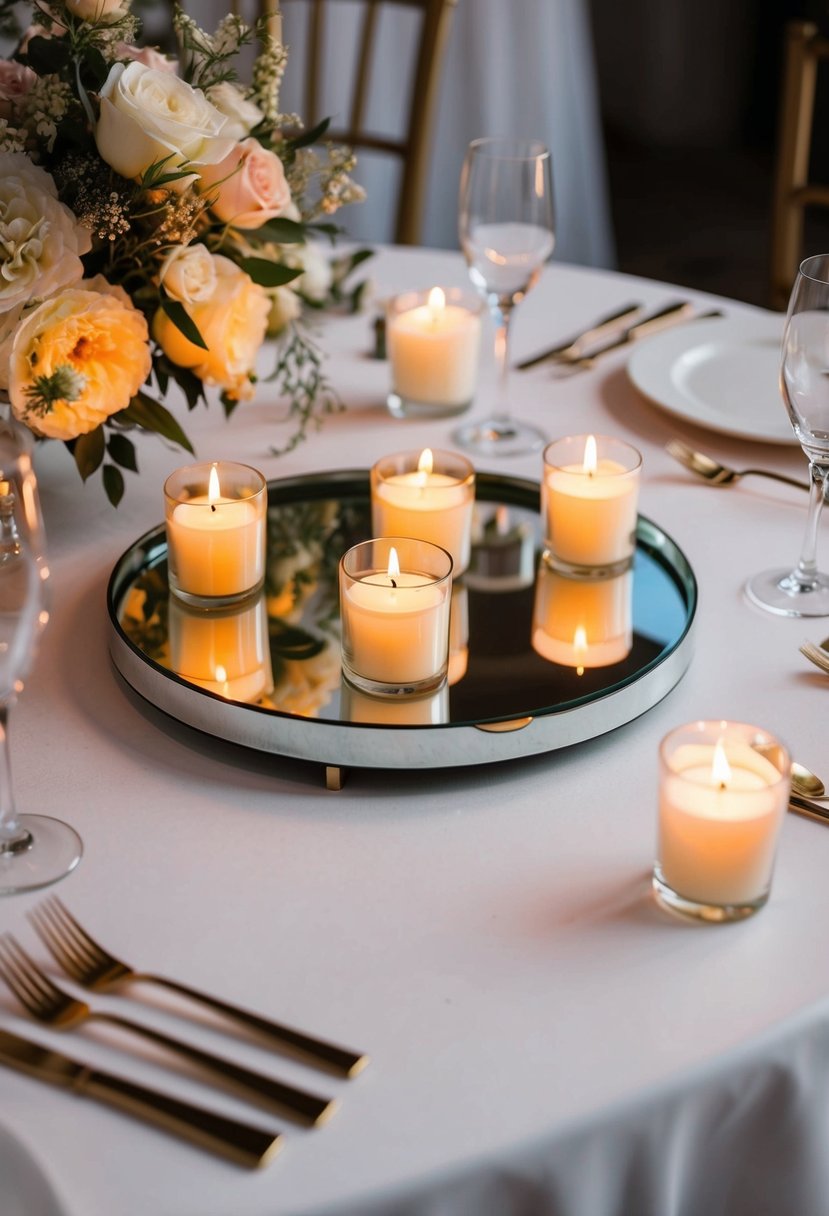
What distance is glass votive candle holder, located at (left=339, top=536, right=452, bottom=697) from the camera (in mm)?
906

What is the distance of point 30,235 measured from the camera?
3.39 feet

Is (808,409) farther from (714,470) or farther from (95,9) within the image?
(95,9)

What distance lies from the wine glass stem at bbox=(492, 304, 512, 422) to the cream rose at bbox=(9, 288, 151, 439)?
0.44 meters

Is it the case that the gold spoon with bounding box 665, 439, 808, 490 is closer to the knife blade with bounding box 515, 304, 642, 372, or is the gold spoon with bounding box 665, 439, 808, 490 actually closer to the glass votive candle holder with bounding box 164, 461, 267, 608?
the knife blade with bounding box 515, 304, 642, 372

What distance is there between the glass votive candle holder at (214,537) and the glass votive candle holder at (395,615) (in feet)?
0.41

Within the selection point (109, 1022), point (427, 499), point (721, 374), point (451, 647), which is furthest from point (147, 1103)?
point (721, 374)

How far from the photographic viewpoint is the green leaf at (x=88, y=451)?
1134mm

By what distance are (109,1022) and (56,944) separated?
0.07 m

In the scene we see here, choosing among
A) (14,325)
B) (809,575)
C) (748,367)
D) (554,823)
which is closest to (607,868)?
(554,823)

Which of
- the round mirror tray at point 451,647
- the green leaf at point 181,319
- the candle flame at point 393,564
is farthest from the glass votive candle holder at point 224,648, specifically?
the green leaf at point 181,319

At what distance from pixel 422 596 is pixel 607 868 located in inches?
8.6

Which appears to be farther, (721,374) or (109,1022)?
(721,374)

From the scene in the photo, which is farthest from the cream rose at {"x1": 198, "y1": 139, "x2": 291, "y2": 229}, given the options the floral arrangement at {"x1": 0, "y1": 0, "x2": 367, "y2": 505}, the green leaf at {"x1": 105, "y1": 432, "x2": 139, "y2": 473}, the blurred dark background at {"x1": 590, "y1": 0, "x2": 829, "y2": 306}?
the blurred dark background at {"x1": 590, "y1": 0, "x2": 829, "y2": 306}

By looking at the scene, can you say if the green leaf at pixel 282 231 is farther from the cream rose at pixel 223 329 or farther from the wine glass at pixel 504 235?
the wine glass at pixel 504 235
